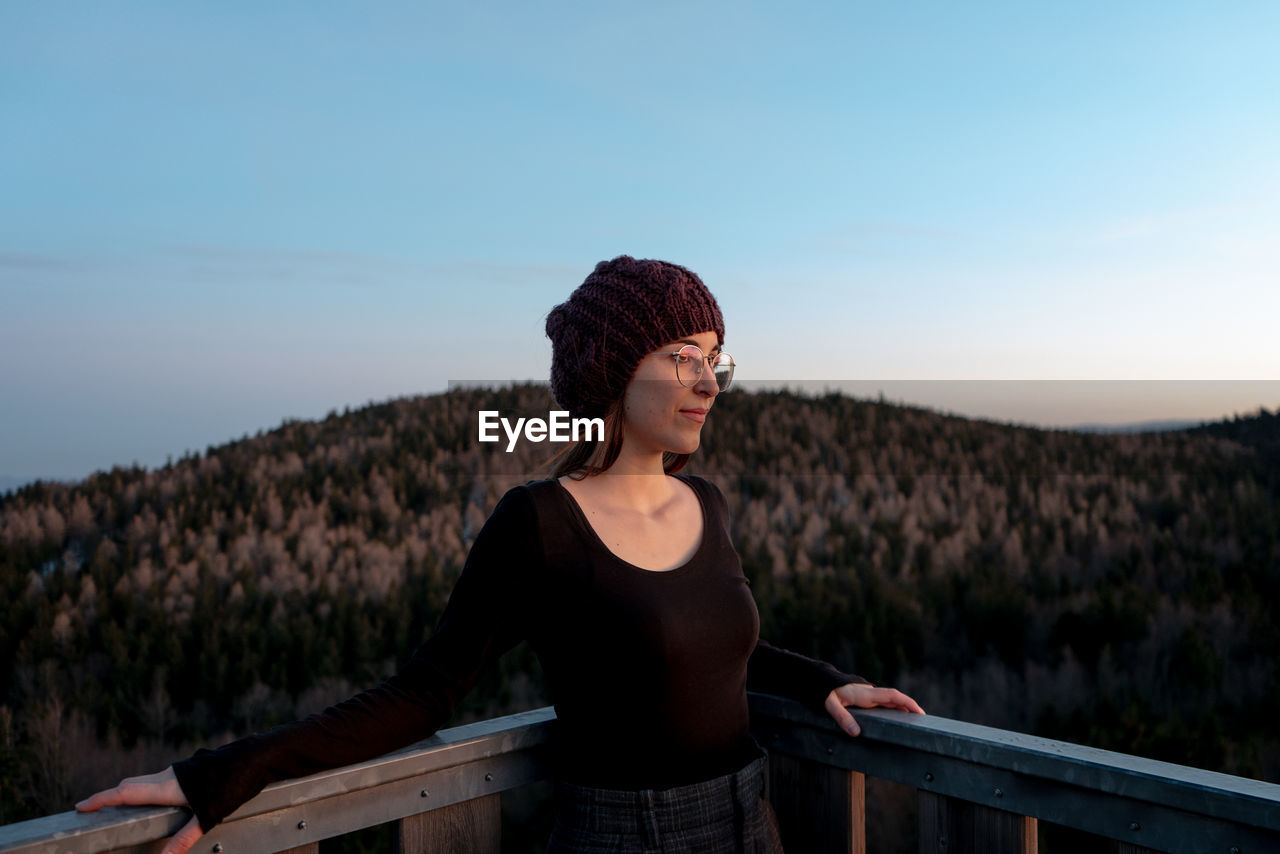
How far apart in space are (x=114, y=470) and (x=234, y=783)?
1929 centimetres

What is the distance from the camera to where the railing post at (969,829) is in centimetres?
173

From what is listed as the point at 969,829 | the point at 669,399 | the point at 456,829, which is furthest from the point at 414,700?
the point at 969,829

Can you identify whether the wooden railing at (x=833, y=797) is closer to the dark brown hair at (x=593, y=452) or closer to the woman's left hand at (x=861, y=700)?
the woman's left hand at (x=861, y=700)

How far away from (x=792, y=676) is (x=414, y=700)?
2.80 ft

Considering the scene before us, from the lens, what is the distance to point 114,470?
1820 centimetres

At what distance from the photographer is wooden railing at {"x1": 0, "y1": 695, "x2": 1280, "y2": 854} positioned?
142 cm

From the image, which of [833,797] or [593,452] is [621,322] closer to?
[593,452]

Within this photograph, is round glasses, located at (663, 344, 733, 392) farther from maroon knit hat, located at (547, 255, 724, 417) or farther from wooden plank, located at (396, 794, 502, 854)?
wooden plank, located at (396, 794, 502, 854)

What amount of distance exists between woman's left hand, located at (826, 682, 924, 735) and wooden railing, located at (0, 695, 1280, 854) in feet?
0.09

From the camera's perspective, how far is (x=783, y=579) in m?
11.7

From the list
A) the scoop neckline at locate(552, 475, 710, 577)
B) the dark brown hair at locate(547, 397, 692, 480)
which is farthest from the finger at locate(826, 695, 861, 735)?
the dark brown hair at locate(547, 397, 692, 480)

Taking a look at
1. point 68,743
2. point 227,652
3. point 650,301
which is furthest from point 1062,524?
point 650,301

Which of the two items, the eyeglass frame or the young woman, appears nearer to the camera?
the young woman

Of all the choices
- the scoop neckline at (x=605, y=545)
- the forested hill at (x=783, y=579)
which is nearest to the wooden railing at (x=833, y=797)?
the scoop neckline at (x=605, y=545)
